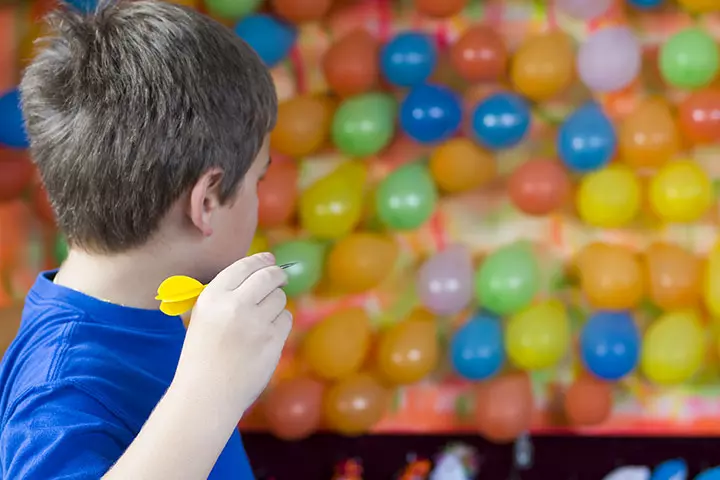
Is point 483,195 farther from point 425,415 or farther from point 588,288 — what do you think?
point 425,415

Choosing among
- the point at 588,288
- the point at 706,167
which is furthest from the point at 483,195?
the point at 706,167

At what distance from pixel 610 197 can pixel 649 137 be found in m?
0.16

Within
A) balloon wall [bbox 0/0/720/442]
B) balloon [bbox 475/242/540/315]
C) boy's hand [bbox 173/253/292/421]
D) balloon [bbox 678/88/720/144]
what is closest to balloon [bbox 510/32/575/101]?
balloon wall [bbox 0/0/720/442]

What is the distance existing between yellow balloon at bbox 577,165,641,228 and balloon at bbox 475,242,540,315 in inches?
7.0

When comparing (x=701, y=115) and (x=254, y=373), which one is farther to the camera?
(x=701, y=115)

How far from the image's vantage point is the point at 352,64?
2127mm

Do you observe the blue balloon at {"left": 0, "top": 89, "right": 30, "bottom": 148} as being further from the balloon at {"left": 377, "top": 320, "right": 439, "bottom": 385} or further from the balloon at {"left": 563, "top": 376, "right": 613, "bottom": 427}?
the balloon at {"left": 563, "top": 376, "right": 613, "bottom": 427}

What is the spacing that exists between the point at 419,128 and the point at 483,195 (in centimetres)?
31

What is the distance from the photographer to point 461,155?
2.13 meters

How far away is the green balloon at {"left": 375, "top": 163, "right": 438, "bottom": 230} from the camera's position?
211cm

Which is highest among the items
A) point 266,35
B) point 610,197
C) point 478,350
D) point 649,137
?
point 266,35

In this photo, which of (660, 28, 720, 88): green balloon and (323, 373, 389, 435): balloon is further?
(323, 373, 389, 435): balloon

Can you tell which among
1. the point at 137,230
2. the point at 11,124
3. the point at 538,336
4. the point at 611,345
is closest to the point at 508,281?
the point at 538,336

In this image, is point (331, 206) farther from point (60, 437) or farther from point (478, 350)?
point (60, 437)
